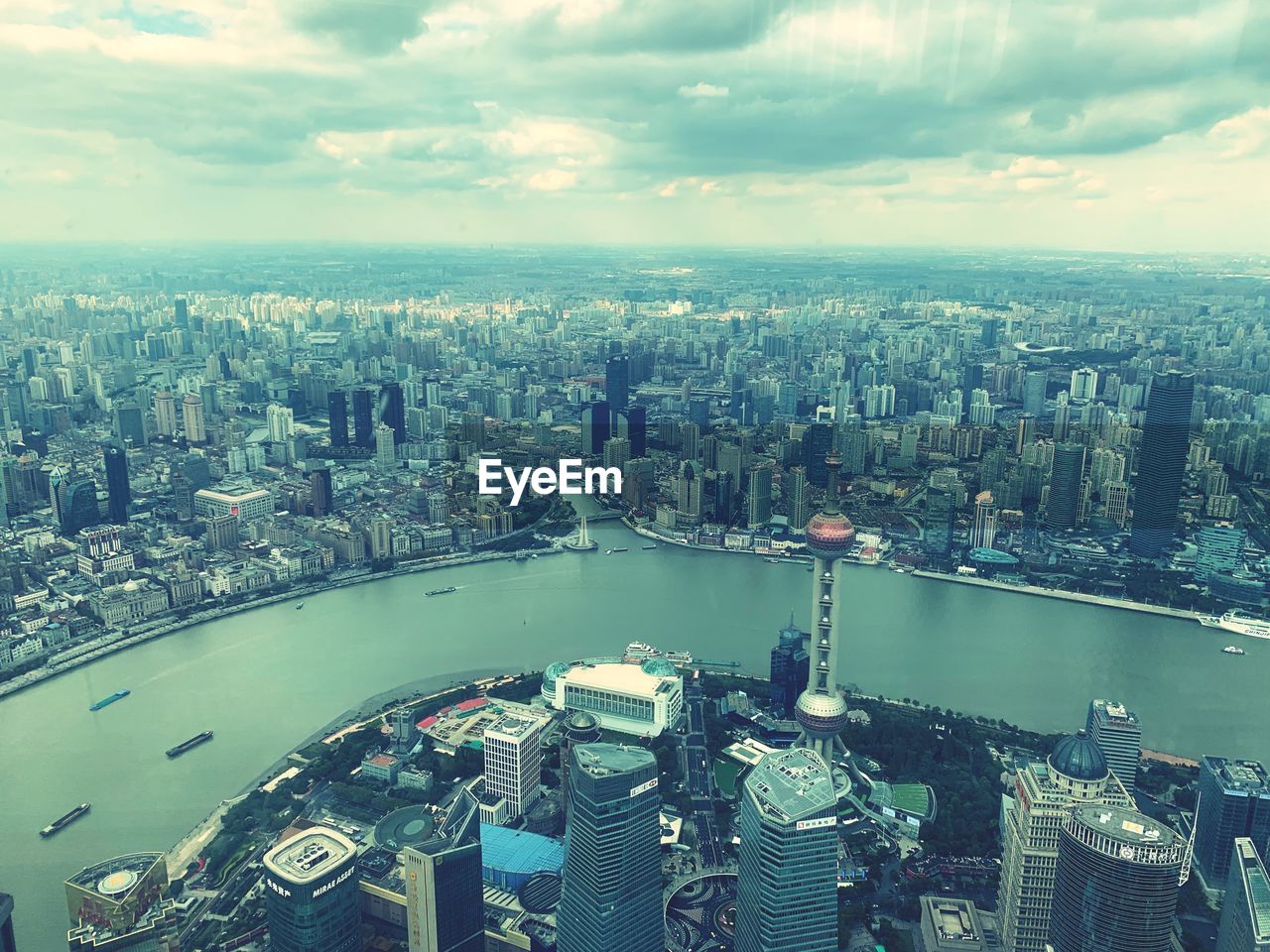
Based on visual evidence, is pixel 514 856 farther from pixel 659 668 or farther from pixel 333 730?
pixel 659 668

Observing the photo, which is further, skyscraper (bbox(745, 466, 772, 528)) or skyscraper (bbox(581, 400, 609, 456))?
skyscraper (bbox(581, 400, 609, 456))

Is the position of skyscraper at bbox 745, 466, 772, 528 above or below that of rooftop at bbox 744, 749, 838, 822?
below

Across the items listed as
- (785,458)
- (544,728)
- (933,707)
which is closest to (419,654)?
(544,728)

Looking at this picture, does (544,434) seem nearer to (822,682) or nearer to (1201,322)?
(822,682)

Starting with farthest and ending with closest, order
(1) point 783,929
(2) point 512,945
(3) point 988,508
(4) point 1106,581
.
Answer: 1. (3) point 988,508
2. (4) point 1106,581
3. (2) point 512,945
4. (1) point 783,929

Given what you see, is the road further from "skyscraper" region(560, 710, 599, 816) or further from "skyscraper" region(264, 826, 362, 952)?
"skyscraper" region(264, 826, 362, 952)

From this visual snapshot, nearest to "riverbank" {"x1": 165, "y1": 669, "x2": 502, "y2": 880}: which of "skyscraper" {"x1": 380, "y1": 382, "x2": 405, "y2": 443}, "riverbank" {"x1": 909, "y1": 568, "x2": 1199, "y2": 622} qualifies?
"riverbank" {"x1": 909, "y1": 568, "x2": 1199, "y2": 622}

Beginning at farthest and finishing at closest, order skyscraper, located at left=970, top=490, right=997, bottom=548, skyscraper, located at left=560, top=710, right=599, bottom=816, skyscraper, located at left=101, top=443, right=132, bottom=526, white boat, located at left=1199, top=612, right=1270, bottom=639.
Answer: skyscraper, located at left=970, top=490, right=997, bottom=548 < skyscraper, located at left=101, top=443, right=132, bottom=526 < white boat, located at left=1199, top=612, right=1270, bottom=639 < skyscraper, located at left=560, top=710, right=599, bottom=816
